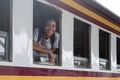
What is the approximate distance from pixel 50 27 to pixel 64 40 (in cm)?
42

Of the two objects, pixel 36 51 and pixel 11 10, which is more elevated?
pixel 11 10

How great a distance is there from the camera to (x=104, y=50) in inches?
264

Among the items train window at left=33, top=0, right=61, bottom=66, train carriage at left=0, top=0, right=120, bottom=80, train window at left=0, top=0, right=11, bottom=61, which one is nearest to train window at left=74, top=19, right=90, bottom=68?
train carriage at left=0, top=0, right=120, bottom=80

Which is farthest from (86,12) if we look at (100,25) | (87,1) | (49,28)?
(49,28)

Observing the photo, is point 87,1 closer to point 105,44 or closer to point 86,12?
point 86,12

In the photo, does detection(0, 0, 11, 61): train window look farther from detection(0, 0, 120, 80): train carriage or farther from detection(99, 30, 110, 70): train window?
detection(99, 30, 110, 70): train window

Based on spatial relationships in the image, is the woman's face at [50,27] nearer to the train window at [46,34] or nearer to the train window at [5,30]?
the train window at [46,34]

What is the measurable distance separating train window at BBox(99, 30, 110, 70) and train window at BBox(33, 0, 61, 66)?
178 centimetres

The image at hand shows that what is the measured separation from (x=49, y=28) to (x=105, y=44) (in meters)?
2.46

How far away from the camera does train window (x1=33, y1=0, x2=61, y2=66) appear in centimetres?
429

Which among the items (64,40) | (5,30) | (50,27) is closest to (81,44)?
(64,40)

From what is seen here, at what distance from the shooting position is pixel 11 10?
3.79 metres

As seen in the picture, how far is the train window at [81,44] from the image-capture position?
5363 millimetres

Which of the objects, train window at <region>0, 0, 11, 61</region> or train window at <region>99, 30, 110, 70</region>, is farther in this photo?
train window at <region>99, 30, 110, 70</region>
